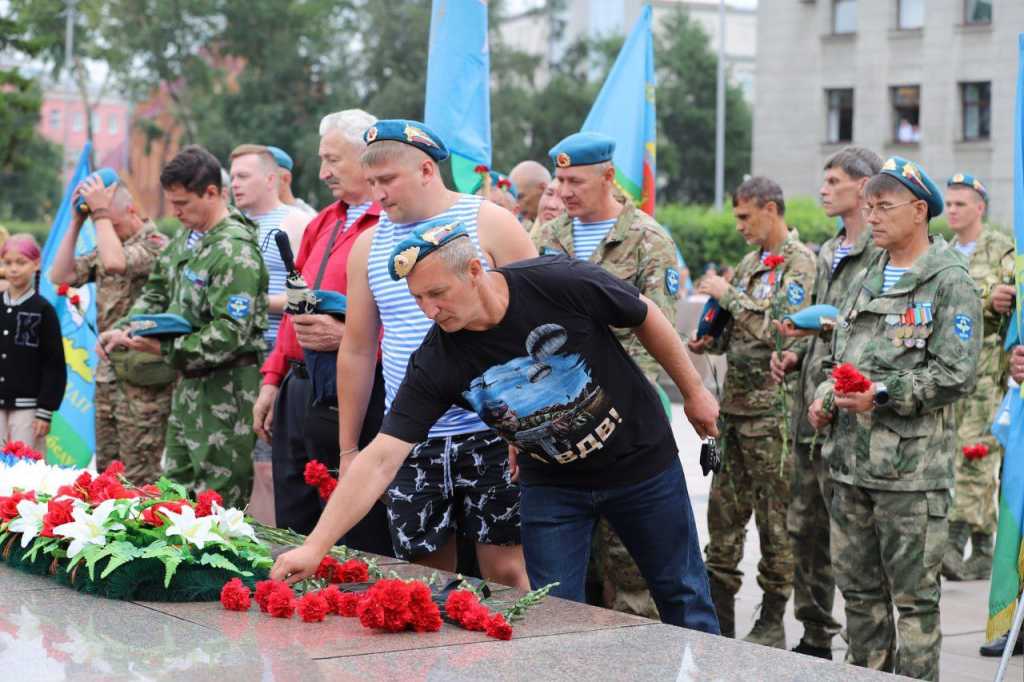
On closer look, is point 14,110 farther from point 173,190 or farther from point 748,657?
point 748,657

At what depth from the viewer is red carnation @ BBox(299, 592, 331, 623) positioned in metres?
4.30

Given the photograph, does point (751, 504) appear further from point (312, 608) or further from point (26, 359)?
point (26, 359)

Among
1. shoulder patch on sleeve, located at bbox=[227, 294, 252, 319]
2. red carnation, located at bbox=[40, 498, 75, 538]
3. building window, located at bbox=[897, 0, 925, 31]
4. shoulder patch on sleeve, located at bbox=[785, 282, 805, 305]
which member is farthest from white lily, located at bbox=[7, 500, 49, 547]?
building window, located at bbox=[897, 0, 925, 31]

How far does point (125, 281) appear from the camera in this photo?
908 cm

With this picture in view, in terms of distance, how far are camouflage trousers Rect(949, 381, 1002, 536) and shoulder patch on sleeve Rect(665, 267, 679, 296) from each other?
2.93 m

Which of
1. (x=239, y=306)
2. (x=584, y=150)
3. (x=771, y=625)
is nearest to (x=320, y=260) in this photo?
(x=239, y=306)

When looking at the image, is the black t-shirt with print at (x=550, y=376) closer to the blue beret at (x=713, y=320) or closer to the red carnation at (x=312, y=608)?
the red carnation at (x=312, y=608)

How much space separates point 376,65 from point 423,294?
55373 millimetres

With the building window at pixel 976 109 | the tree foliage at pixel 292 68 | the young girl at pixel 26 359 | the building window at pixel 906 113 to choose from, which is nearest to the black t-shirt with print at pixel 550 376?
the young girl at pixel 26 359

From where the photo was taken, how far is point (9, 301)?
9305 millimetres

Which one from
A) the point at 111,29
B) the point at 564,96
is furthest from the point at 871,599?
the point at 564,96

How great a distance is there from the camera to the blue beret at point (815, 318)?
20.3 ft

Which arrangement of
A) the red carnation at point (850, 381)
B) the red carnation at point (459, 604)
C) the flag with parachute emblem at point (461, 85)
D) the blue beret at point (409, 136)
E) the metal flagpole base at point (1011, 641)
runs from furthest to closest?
the flag with parachute emblem at point (461, 85) → the red carnation at point (850, 381) → the blue beret at point (409, 136) → the metal flagpole base at point (1011, 641) → the red carnation at point (459, 604)

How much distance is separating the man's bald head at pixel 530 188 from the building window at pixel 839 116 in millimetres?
41084
